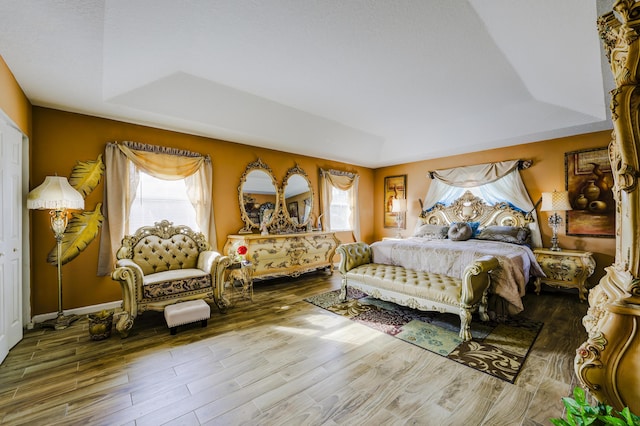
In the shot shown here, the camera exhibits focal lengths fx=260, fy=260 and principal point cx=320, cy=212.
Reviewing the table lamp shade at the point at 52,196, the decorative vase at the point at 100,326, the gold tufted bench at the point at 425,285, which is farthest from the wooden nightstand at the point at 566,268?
the table lamp shade at the point at 52,196

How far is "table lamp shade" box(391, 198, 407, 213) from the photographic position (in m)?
6.55

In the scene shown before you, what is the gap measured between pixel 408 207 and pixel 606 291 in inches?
221

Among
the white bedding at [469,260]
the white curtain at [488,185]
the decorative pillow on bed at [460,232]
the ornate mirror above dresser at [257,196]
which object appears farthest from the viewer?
the ornate mirror above dresser at [257,196]

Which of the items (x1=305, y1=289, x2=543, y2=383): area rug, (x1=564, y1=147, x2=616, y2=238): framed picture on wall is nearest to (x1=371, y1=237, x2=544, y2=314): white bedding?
(x1=305, y1=289, x2=543, y2=383): area rug

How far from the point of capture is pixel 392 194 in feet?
23.0

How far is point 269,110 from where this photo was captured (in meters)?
4.14

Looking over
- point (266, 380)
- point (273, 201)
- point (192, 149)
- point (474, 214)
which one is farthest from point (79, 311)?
point (474, 214)

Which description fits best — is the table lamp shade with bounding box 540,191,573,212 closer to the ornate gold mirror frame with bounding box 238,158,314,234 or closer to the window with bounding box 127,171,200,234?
the ornate gold mirror frame with bounding box 238,158,314,234

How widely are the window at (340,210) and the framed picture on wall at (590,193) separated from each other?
13.9 ft

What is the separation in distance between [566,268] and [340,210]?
170 inches

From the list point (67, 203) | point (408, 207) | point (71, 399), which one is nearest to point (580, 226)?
point (408, 207)

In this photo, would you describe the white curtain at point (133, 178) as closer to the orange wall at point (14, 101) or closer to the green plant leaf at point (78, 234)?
the green plant leaf at point (78, 234)

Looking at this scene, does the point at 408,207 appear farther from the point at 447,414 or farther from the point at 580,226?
the point at 447,414

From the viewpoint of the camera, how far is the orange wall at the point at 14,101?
2348 millimetres
